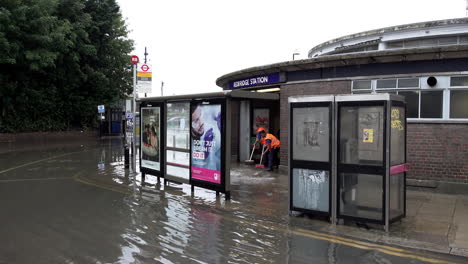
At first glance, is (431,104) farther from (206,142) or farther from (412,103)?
(206,142)

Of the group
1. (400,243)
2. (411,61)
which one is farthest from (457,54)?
(400,243)

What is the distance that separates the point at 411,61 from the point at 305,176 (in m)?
5.39

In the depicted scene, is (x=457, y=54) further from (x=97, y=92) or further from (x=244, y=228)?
(x=97, y=92)

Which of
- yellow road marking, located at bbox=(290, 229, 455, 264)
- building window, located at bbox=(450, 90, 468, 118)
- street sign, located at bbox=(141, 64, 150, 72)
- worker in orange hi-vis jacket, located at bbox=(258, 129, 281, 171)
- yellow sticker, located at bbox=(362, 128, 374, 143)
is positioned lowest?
yellow road marking, located at bbox=(290, 229, 455, 264)

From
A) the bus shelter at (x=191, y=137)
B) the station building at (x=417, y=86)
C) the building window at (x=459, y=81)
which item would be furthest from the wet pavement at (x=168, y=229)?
the building window at (x=459, y=81)

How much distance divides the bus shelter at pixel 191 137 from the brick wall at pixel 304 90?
9.96 feet

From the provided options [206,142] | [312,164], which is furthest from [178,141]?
[312,164]

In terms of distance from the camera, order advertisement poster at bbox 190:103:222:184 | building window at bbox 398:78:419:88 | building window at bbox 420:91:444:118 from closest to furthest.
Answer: advertisement poster at bbox 190:103:222:184
building window at bbox 420:91:444:118
building window at bbox 398:78:419:88

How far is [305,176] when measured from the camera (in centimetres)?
729

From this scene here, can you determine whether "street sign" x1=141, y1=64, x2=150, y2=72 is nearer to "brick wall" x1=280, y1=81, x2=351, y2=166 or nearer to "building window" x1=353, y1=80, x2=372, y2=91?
"brick wall" x1=280, y1=81, x2=351, y2=166

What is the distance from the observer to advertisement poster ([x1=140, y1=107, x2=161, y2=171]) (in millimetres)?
11317

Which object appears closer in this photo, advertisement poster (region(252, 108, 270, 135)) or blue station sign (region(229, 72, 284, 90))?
blue station sign (region(229, 72, 284, 90))

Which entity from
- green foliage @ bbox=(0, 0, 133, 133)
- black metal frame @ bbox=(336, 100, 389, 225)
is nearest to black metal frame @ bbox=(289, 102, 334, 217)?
black metal frame @ bbox=(336, 100, 389, 225)

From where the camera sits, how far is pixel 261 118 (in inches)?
623
